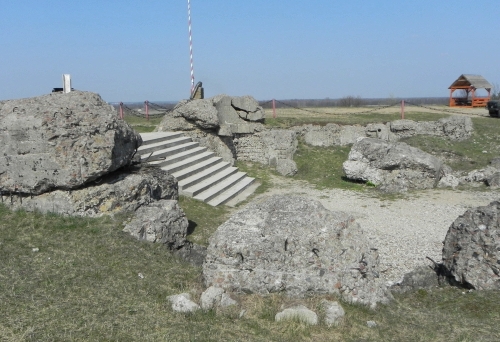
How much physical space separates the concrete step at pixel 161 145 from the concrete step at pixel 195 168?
3.29 ft

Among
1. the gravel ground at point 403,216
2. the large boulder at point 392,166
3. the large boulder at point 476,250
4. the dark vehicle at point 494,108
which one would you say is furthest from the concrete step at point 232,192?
the dark vehicle at point 494,108

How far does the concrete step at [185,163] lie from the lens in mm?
12922

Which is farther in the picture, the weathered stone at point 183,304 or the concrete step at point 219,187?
the concrete step at point 219,187

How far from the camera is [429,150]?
59.7 feet

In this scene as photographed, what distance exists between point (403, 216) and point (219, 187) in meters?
5.21

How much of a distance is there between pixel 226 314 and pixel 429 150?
14.9 m

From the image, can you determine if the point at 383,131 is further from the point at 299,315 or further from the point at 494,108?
the point at 299,315

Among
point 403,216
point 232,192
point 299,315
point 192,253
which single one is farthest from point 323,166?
point 299,315

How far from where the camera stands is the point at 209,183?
44.8 ft

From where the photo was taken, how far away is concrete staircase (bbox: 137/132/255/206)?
12.8 meters

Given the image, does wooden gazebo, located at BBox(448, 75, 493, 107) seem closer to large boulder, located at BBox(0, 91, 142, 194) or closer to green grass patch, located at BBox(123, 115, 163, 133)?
green grass patch, located at BBox(123, 115, 163, 133)

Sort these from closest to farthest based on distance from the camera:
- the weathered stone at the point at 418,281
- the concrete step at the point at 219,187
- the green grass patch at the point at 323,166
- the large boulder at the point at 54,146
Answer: the weathered stone at the point at 418,281
the large boulder at the point at 54,146
the concrete step at the point at 219,187
the green grass patch at the point at 323,166

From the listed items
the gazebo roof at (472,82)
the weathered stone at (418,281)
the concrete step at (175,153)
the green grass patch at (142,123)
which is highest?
the gazebo roof at (472,82)

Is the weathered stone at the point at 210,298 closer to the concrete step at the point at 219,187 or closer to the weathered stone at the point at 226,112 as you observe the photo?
the concrete step at the point at 219,187
